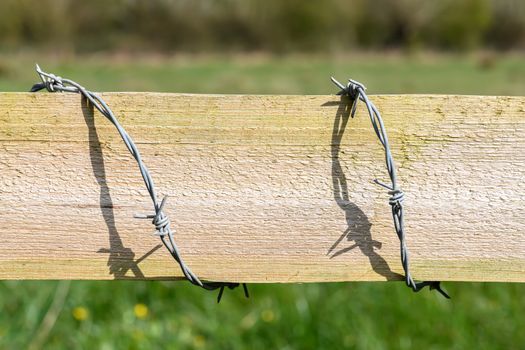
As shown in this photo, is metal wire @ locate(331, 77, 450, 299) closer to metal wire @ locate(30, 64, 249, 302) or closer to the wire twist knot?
the wire twist knot

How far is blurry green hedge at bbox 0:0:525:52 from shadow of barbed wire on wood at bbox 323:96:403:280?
6.94 m

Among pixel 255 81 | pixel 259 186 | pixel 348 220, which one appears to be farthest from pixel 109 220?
pixel 255 81

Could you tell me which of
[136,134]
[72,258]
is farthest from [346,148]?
[72,258]

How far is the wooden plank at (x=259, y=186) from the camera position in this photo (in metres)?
0.94

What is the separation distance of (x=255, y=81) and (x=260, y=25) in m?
6.18

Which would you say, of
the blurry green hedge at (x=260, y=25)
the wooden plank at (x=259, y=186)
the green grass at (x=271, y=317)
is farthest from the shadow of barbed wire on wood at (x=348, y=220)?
the blurry green hedge at (x=260, y=25)

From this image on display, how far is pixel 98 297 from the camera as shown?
319cm

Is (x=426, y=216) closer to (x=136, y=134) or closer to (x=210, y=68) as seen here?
(x=136, y=134)

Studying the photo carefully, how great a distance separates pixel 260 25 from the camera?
11.0m

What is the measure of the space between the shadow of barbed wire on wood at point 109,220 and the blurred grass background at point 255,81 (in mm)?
1872

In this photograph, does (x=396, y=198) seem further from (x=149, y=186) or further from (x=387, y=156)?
(x=149, y=186)

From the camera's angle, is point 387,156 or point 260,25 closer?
point 387,156

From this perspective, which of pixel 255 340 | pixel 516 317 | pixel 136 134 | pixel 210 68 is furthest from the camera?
pixel 210 68

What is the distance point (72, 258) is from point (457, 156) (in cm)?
61
